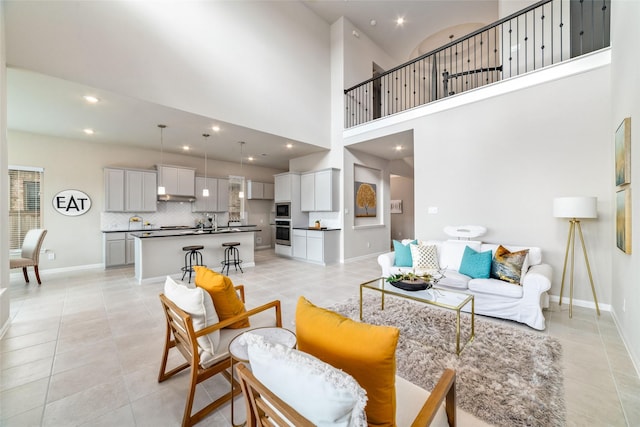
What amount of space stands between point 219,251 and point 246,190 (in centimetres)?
344

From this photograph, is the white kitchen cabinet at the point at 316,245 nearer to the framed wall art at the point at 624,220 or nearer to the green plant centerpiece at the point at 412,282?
the green plant centerpiece at the point at 412,282

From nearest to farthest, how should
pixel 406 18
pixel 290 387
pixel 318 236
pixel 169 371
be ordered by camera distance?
pixel 290 387 < pixel 169 371 < pixel 318 236 < pixel 406 18

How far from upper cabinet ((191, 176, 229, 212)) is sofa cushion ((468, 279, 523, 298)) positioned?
270 inches

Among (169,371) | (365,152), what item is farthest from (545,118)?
(169,371)

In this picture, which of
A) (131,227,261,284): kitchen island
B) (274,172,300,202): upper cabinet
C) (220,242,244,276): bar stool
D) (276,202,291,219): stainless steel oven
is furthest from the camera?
(276,202,291,219): stainless steel oven

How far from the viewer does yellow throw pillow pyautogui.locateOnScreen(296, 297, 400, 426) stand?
2.99ft

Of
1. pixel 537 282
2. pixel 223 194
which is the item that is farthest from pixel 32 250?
pixel 537 282

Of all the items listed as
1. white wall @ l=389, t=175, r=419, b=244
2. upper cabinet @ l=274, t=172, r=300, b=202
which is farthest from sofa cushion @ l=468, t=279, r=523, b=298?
white wall @ l=389, t=175, r=419, b=244

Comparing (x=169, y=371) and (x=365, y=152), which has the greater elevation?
(x=365, y=152)

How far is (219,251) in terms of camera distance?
5543 mm

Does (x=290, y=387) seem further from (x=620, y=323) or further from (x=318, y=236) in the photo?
(x=318, y=236)

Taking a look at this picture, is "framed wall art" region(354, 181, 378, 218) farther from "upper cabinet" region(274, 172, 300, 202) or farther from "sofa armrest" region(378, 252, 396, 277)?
"sofa armrest" region(378, 252, 396, 277)

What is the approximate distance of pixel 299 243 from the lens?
22.3 feet

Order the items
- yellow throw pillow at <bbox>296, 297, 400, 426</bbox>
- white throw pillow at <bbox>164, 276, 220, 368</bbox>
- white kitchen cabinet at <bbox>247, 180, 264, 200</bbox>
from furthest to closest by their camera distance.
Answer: white kitchen cabinet at <bbox>247, 180, 264, 200</bbox>
white throw pillow at <bbox>164, 276, 220, 368</bbox>
yellow throw pillow at <bbox>296, 297, 400, 426</bbox>
